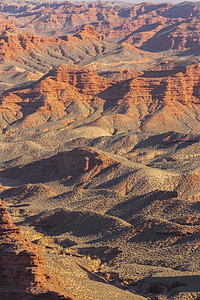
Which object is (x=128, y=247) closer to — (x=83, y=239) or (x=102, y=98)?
(x=83, y=239)

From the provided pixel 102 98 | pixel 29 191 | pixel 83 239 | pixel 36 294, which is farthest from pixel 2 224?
pixel 102 98

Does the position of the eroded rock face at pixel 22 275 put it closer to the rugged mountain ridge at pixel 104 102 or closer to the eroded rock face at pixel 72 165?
the eroded rock face at pixel 72 165

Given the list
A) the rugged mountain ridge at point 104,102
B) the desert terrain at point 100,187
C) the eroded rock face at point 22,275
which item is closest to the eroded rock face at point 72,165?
the desert terrain at point 100,187

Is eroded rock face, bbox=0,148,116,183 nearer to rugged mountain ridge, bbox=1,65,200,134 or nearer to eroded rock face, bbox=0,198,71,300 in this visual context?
rugged mountain ridge, bbox=1,65,200,134

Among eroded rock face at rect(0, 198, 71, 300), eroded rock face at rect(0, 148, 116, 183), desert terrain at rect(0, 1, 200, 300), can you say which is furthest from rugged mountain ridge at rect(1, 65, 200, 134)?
eroded rock face at rect(0, 198, 71, 300)

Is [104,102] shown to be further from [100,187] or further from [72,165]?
[100,187]
